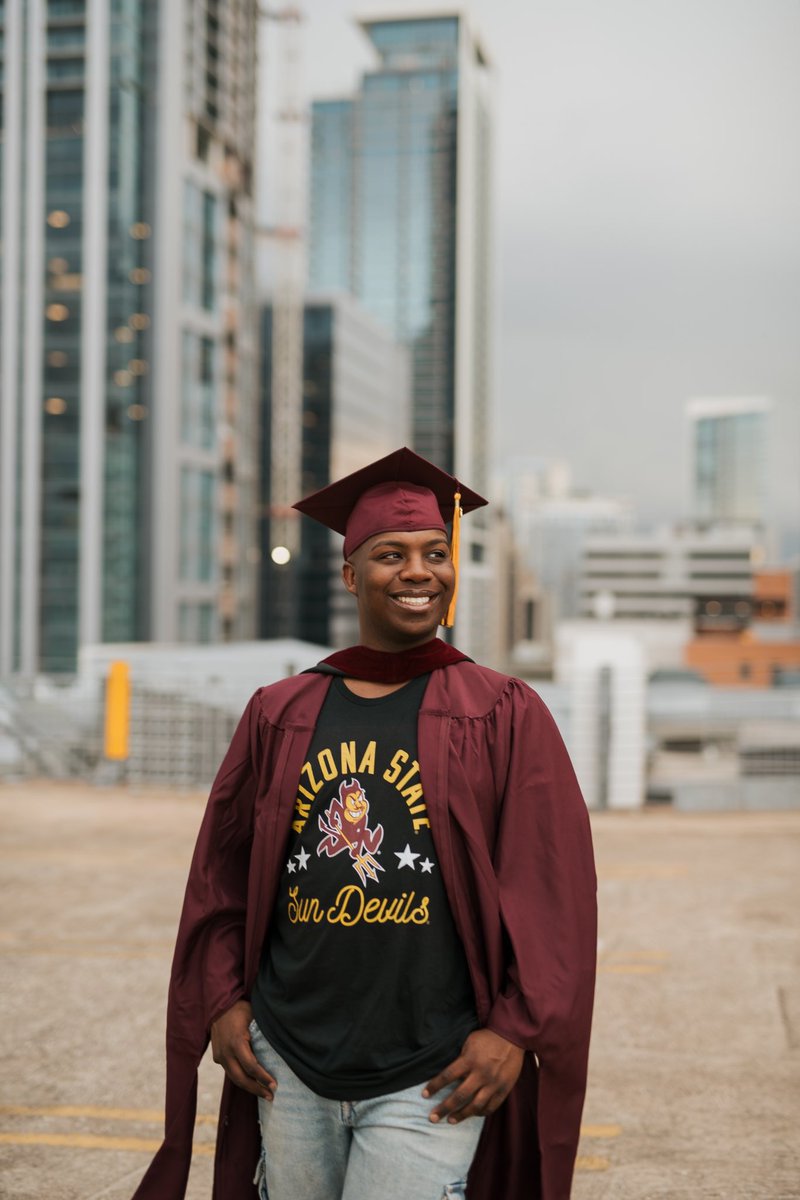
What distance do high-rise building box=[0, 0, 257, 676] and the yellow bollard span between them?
34610mm

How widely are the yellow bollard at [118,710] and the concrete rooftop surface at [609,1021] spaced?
127 inches

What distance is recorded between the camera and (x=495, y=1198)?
2402 mm

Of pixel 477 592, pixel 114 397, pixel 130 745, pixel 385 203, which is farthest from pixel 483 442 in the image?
pixel 130 745

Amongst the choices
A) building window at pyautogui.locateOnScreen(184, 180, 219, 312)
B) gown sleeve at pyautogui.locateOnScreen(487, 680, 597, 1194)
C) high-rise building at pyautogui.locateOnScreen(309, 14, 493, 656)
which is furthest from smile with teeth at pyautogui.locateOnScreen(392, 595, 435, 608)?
high-rise building at pyautogui.locateOnScreen(309, 14, 493, 656)

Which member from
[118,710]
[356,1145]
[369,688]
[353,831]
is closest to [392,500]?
[369,688]

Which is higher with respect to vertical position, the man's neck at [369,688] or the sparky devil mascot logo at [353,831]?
the man's neck at [369,688]

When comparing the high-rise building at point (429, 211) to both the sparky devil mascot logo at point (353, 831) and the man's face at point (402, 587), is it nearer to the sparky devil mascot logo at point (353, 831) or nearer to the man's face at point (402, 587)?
the man's face at point (402, 587)

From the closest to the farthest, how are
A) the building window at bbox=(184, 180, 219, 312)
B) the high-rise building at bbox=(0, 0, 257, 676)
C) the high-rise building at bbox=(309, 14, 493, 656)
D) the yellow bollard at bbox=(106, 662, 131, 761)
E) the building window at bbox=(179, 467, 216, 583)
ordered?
1. the yellow bollard at bbox=(106, 662, 131, 761)
2. the high-rise building at bbox=(0, 0, 257, 676)
3. the building window at bbox=(179, 467, 216, 583)
4. the building window at bbox=(184, 180, 219, 312)
5. the high-rise building at bbox=(309, 14, 493, 656)

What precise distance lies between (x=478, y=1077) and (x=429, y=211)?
180m

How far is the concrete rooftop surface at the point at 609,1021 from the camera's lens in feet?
14.0

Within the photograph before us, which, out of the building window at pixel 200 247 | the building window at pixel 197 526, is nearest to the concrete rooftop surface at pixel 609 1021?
the building window at pixel 197 526

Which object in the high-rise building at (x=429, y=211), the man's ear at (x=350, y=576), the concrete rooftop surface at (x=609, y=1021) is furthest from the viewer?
the high-rise building at (x=429, y=211)

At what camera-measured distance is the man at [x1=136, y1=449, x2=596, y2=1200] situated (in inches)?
86.8

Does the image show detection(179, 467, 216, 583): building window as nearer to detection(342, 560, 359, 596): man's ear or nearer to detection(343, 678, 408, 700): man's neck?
detection(342, 560, 359, 596): man's ear
